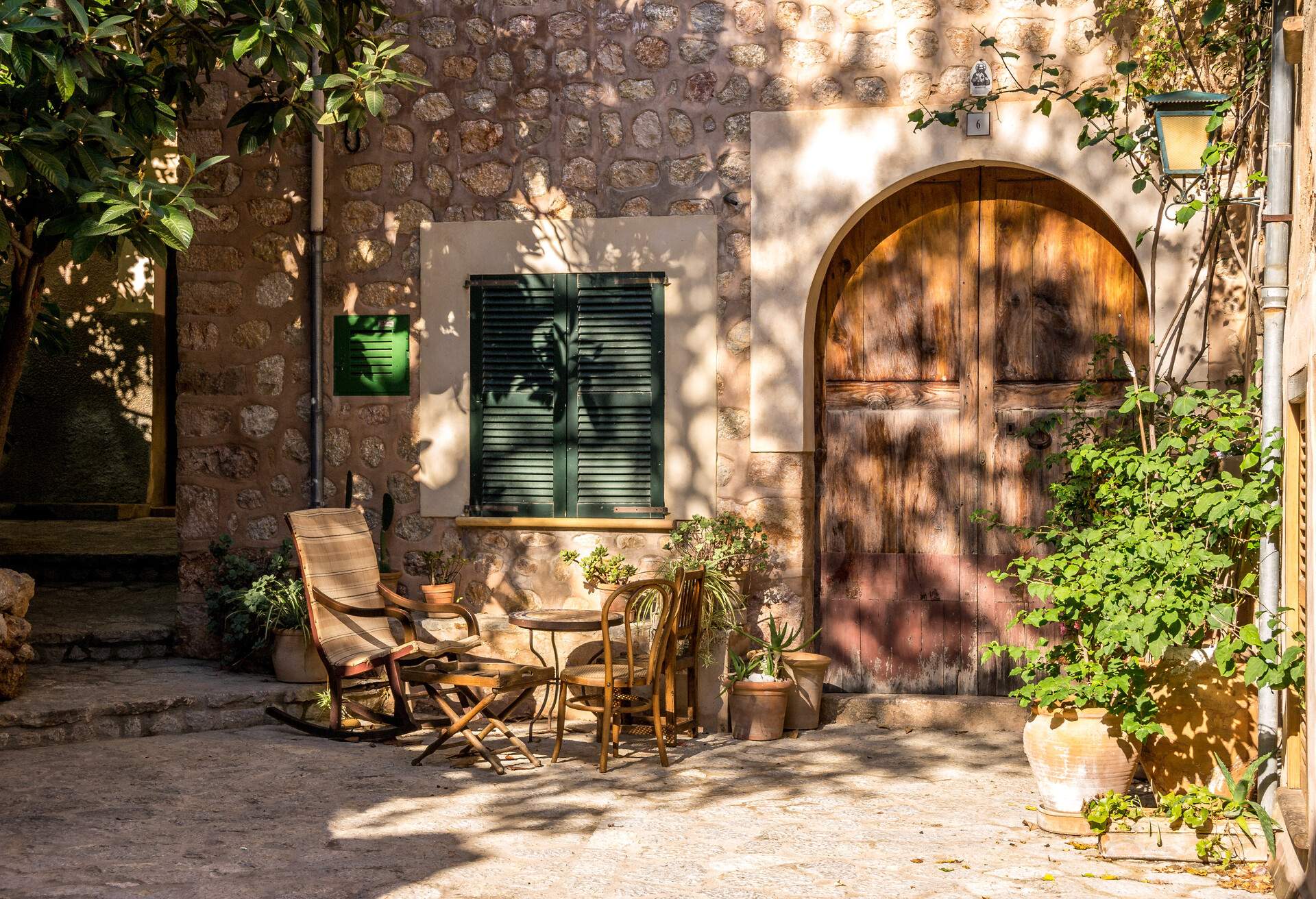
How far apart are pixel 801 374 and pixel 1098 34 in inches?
85.6

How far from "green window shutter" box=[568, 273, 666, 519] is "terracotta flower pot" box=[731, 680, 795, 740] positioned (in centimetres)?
113

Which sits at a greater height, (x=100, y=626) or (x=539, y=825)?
(x=100, y=626)

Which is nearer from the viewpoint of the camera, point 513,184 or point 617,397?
point 617,397

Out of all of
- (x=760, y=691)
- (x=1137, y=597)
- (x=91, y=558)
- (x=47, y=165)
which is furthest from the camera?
(x=91, y=558)

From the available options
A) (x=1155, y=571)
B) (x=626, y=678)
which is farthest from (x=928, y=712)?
(x=1155, y=571)

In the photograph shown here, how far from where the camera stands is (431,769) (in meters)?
5.41

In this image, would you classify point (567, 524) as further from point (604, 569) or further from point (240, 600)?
point (240, 600)

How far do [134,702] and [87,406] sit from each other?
15.4 ft

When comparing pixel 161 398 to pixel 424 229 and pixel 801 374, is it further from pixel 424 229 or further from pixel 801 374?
pixel 801 374

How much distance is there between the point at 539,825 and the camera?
4.57m

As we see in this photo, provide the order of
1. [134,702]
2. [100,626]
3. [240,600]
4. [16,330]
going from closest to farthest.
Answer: [134,702] → [16,330] → [240,600] → [100,626]

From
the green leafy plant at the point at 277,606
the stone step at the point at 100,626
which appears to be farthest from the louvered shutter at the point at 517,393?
the stone step at the point at 100,626

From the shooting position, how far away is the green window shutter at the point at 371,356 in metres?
6.96

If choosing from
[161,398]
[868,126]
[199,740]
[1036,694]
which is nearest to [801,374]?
[868,126]
